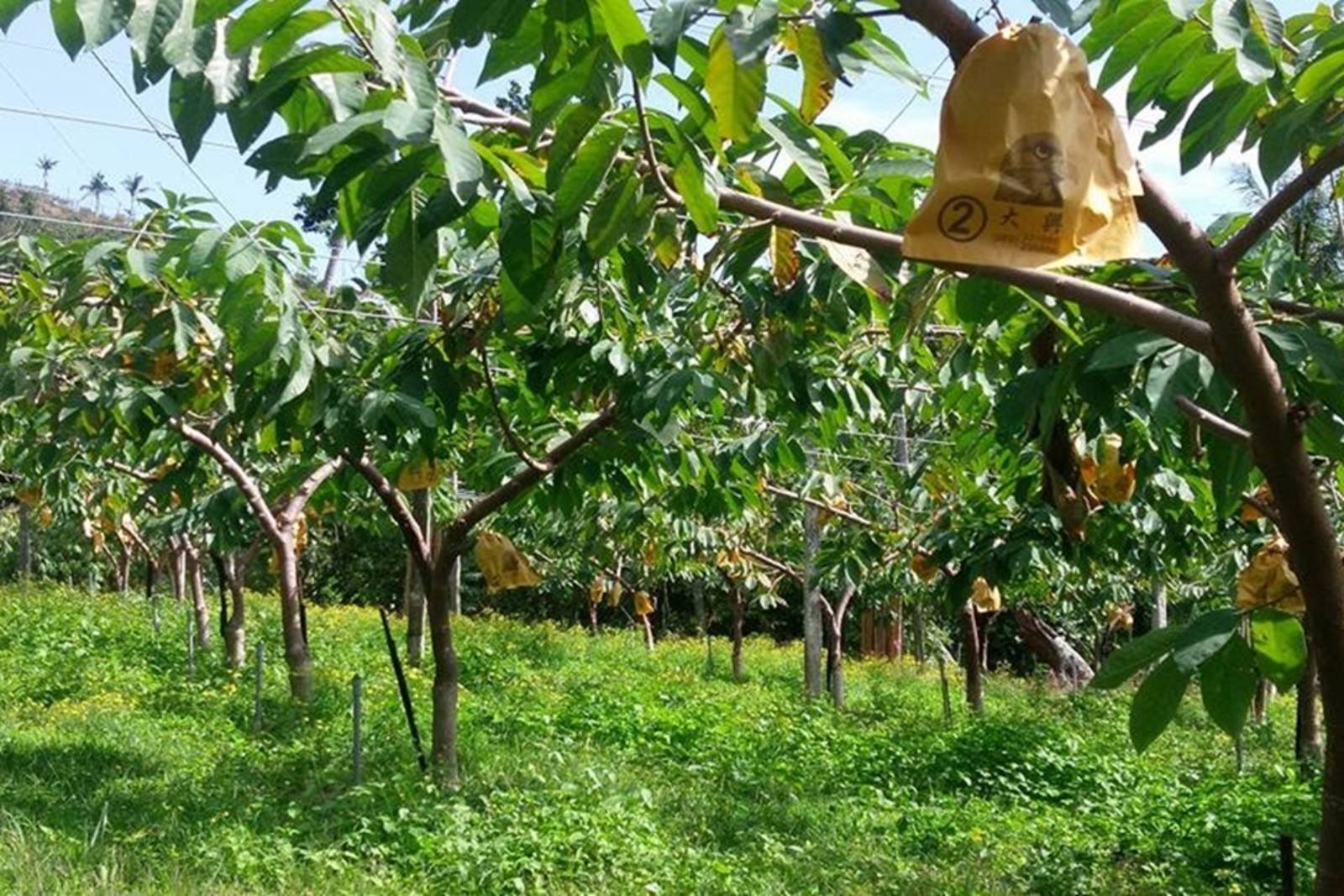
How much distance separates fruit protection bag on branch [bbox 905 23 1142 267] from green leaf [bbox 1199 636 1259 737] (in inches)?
22.4

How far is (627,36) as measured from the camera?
1.25m

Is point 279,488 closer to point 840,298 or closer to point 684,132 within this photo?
point 840,298

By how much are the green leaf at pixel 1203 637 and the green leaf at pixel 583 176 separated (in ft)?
2.66

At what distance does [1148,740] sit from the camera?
1527 mm

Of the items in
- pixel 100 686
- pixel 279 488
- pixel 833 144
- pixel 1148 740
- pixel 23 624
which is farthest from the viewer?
pixel 23 624

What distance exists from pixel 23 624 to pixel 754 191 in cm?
1348

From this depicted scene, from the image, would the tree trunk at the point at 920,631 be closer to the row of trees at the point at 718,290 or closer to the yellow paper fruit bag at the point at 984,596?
the yellow paper fruit bag at the point at 984,596

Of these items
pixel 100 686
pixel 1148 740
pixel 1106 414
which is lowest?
pixel 100 686

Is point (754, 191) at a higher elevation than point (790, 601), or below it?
higher

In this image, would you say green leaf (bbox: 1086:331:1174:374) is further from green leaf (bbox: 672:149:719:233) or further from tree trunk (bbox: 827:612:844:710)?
tree trunk (bbox: 827:612:844:710)

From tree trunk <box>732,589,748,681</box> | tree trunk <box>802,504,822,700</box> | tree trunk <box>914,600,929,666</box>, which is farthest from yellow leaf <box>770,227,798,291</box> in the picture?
tree trunk <box>914,600,929,666</box>

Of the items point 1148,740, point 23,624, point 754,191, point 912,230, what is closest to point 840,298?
point 754,191

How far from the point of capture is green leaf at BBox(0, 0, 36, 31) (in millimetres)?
1173

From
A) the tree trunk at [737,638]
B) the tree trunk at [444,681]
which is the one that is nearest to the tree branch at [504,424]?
the tree trunk at [444,681]
